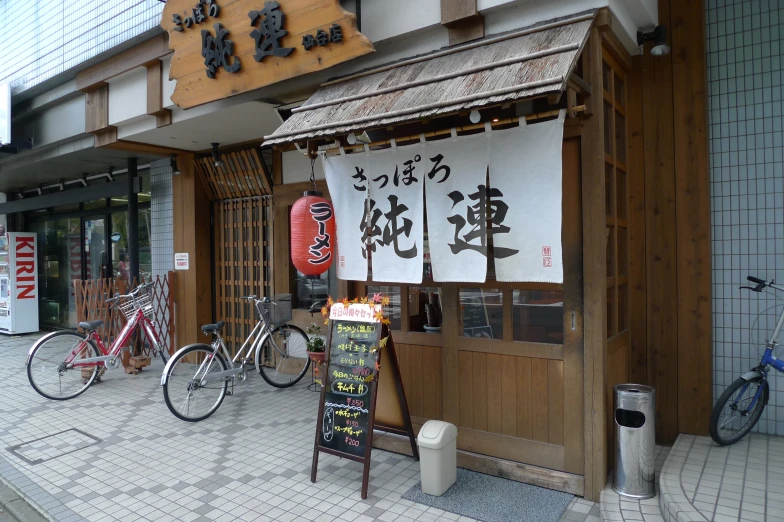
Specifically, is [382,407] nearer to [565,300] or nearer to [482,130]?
[565,300]

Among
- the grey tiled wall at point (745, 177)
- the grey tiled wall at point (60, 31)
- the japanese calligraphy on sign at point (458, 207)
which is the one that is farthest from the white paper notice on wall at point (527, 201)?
the grey tiled wall at point (60, 31)

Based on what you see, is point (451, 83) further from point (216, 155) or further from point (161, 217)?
point (161, 217)

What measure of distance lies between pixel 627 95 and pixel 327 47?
10.9ft

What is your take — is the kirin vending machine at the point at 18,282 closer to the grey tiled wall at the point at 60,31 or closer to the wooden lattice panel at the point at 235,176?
the grey tiled wall at the point at 60,31

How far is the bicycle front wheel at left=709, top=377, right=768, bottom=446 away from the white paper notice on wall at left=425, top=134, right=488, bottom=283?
259 cm

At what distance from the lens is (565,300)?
468 cm

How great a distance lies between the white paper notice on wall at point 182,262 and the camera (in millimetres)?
9984

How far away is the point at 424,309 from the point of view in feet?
19.0

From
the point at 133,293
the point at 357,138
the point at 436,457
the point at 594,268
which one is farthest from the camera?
the point at 133,293

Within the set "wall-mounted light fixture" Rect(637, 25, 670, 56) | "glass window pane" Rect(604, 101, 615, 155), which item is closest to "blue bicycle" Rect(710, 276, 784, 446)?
"glass window pane" Rect(604, 101, 615, 155)

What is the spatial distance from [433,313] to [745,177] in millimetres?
3448

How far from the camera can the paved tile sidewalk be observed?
4508mm

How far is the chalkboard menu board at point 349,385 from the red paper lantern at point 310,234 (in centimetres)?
75

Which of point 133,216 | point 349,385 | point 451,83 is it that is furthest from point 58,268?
point 451,83
